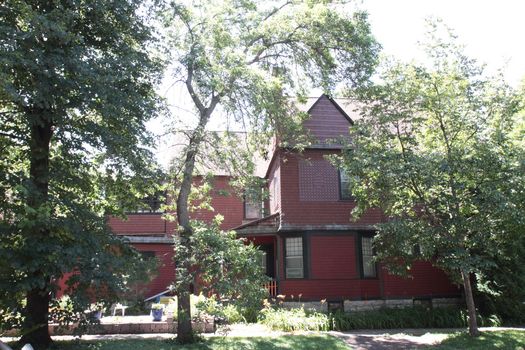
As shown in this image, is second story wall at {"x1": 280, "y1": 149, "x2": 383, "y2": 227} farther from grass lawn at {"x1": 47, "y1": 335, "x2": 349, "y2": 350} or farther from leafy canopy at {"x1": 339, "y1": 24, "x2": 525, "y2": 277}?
grass lawn at {"x1": 47, "y1": 335, "x2": 349, "y2": 350}

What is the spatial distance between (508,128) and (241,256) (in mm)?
7886

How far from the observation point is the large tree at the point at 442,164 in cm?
1109

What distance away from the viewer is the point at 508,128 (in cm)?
1191

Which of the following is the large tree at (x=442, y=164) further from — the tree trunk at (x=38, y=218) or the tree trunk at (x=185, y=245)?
the tree trunk at (x=38, y=218)

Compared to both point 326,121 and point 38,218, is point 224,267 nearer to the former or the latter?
point 38,218

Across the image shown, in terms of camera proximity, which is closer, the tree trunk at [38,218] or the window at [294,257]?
the tree trunk at [38,218]

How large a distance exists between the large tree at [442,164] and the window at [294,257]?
→ 5025 millimetres

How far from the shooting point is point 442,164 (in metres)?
11.1

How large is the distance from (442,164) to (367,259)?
777cm

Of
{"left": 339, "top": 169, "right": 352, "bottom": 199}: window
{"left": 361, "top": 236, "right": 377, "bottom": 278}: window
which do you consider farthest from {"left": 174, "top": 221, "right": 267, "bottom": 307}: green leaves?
{"left": 361, "top": 236, "right": 377, "bottom": 278}: window

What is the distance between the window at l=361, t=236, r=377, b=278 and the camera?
17812mm

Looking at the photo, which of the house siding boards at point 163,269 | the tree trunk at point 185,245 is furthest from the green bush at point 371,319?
the house siding boards at point 163,269

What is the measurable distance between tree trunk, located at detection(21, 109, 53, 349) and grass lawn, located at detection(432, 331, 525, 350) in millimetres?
9540

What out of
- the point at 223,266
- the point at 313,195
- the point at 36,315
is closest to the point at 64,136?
the point at 36,315
